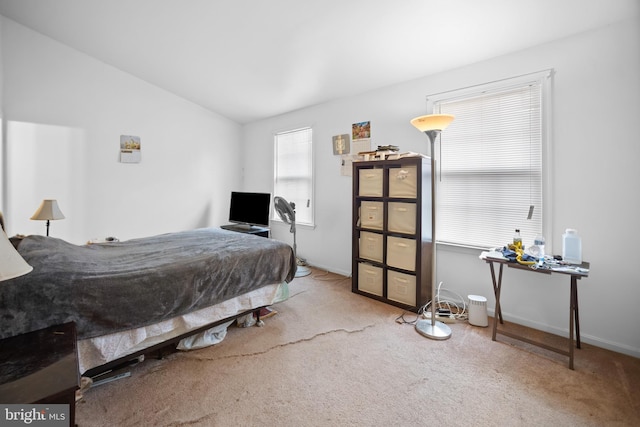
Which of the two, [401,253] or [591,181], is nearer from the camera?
[591,181]

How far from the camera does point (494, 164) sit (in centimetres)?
264

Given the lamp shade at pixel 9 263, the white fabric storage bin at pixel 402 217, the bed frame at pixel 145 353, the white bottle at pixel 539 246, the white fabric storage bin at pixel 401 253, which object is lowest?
the bed frame at pixel 145 353

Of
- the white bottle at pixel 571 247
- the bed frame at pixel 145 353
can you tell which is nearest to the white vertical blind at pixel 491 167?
the white bottle at pixel 571 247

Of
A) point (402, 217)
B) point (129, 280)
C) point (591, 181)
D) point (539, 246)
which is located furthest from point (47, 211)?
point (591, 181)

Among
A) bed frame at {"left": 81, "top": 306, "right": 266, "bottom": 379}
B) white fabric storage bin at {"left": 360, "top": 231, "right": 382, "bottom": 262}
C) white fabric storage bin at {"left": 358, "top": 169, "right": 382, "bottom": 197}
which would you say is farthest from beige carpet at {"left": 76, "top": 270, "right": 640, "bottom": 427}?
white fabric storage bin at {"left": 358, "top": 169, "right": 382, "bottom": 197}

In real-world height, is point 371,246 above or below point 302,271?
above

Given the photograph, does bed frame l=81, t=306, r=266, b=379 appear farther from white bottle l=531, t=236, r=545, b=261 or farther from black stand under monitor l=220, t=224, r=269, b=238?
white bottle l=531, t=236, r=545, b=261

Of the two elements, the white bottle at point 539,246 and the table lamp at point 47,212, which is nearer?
the white bottle at point 539,246

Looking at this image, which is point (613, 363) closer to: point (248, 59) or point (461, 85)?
point (461, 85)

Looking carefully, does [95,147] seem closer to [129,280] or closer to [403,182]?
[129,280]

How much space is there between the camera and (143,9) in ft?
8.79

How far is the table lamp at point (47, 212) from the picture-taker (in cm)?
302

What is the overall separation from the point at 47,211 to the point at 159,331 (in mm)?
2298

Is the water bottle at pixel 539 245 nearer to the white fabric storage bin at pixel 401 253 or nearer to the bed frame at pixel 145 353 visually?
the white fabric storage bin at pixel 401 253
